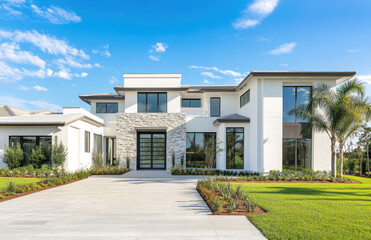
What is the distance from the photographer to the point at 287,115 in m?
15.7

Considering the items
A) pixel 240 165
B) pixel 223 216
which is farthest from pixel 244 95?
pixel 223 216

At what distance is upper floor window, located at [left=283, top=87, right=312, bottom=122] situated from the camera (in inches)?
620

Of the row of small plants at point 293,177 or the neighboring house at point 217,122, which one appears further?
the neighboring house at point 217,122

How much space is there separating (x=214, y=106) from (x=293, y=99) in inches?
260

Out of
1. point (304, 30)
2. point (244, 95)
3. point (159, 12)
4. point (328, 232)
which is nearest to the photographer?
point (328, 232)

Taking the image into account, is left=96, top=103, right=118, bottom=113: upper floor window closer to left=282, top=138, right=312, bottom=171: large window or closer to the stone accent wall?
the stone accent wall

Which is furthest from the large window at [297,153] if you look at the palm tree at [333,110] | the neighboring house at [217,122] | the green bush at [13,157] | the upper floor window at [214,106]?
the green bush at [13,157]

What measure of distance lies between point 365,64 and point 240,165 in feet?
31.4

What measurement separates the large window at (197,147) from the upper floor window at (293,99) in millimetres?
6010

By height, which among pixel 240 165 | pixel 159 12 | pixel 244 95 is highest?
pixel 159 12

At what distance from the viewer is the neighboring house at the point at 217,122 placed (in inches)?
608

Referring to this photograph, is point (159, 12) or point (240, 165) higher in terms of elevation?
point (159, 12)

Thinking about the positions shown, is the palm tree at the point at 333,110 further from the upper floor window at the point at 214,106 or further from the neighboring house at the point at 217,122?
the upper floor window at the point at 214,106

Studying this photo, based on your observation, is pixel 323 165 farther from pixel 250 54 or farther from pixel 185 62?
pixel 185 62
